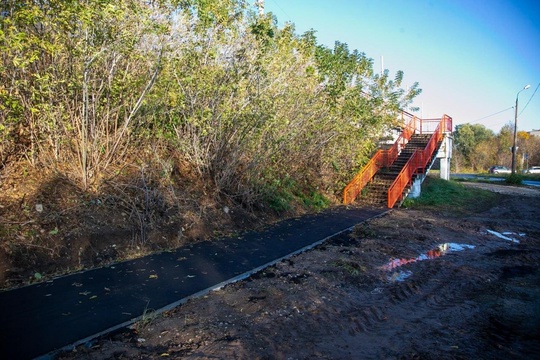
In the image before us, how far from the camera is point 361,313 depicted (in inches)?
203

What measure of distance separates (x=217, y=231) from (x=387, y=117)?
10661mm

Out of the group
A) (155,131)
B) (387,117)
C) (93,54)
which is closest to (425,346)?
(93,54)

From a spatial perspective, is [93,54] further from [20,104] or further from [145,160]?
[145,160]

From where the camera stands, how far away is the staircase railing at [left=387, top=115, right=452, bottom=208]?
16.6 meters

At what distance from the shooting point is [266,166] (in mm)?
11555

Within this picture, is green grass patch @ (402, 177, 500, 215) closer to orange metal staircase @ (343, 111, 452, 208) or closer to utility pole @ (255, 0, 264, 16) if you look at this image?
orange metal staircase @ (343, 111, 452, 208)

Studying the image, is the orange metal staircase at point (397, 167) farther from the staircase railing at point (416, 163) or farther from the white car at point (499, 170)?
the white car at point (499, 170)

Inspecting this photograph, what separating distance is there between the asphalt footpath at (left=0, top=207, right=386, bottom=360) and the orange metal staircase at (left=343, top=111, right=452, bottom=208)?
29.4ft

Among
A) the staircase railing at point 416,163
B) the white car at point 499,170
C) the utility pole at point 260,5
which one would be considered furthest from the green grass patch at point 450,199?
the white car at point 499,170

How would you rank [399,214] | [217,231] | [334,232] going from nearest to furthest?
[217,231] → [334,232] → [399,214]

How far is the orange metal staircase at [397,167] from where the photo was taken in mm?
17078

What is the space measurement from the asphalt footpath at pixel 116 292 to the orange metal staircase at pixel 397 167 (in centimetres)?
896

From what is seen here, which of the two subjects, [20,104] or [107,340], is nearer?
[107,340]

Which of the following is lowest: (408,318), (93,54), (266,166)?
(408,318)
